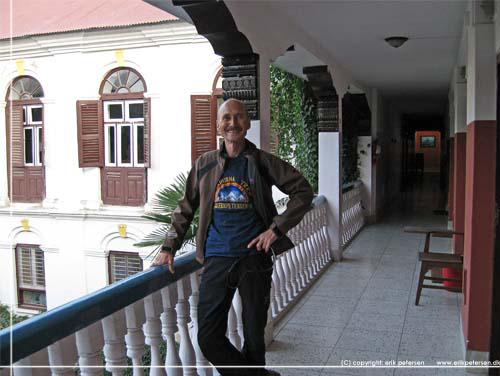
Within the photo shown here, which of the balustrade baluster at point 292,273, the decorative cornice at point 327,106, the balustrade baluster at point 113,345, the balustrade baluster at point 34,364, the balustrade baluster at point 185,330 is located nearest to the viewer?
the balustrade baluster at point 34,364

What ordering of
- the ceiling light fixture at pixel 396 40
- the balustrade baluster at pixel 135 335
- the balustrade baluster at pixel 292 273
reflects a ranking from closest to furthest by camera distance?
1. the balustrade baluster at pixel 135 335
2. the balustrade baluster at pixel 292 273
3. the ceiling light fixture at pixel 396 40

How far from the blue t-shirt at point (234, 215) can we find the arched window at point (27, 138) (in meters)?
10.7

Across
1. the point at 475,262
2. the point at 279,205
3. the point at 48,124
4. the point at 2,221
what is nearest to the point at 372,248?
the point at 279,205

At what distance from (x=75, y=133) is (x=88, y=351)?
10.7 meters

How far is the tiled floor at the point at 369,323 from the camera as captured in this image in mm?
3415

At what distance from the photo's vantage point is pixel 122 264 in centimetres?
1187

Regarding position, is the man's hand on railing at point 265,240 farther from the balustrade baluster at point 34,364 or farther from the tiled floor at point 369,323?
the tiled floor at point 369,323

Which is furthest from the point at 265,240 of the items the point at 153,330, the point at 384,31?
the point at 384,31

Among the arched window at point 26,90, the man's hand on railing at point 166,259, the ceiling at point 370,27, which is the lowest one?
the man's hand on railing at point 166,259

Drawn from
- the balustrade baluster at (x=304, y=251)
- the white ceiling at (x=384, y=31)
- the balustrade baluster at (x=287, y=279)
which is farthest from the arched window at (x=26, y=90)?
the balustrade baluster at (x=287, y=279)

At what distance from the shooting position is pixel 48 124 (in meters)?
11.9

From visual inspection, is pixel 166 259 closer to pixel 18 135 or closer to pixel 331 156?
pixel 331 156

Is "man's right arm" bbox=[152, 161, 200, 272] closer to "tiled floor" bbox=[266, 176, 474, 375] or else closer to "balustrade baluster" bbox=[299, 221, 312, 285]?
"tiled floor" bbox=[266, 176, 474, 375]

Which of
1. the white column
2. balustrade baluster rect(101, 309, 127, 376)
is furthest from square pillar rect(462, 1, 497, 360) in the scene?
the white column
